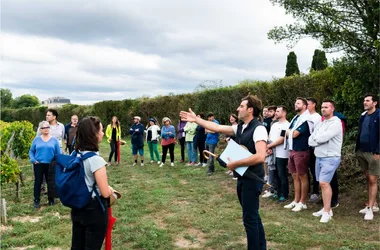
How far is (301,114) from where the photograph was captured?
682cm

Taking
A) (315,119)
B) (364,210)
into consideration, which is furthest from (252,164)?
(364,210)

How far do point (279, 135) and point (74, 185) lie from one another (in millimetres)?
5077

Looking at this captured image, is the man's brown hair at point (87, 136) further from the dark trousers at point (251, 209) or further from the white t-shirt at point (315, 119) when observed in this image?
the white t-shirt at point (315, 119)

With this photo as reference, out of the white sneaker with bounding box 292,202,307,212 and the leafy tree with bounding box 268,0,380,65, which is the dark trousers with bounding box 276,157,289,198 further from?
the leafy tree with bounding box 268,0,380,65

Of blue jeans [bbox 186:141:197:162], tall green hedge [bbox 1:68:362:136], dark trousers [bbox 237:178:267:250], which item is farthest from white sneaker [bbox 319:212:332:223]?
blue jeans [bbox 186:141:197:162]

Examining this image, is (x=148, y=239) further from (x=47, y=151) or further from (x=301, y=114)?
(x=301, y=114)

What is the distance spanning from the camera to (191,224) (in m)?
6.04

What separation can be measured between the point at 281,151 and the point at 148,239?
3.42m

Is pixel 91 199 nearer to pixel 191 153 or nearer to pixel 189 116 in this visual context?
pixel 189 116

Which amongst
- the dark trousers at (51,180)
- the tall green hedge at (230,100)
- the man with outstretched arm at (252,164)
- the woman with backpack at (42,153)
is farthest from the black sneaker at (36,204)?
the tall green hedge at (230,100)

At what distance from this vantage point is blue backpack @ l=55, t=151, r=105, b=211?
125 inches

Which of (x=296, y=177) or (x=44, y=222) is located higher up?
(x=296, y=177)

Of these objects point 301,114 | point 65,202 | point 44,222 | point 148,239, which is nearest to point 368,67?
point 301,114

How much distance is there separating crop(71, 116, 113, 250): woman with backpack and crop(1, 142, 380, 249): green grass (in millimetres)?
1840
